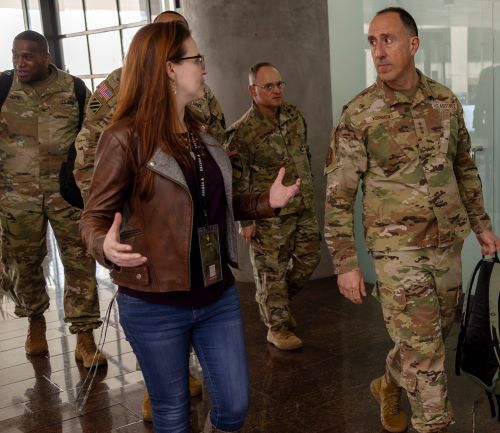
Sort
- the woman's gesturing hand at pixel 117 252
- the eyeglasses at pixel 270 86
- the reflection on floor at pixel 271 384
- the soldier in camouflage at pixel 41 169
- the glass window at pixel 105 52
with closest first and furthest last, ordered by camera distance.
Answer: the woman's gesturing hand at pixel 117 252 → the reflection on floor at pixel 271 384 → the soldier in camouflage at pixel 41 169 → the eyeglasses at pixel 270 86 → the glass window at pixel 105 52

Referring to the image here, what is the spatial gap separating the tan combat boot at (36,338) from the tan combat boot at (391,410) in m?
2.50

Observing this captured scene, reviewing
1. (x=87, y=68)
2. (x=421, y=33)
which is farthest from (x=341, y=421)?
(x=87, y=68)

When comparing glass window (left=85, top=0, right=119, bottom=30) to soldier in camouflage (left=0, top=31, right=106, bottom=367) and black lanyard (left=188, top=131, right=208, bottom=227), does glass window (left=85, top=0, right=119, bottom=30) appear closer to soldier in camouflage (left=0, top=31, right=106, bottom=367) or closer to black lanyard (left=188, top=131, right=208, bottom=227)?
soldier in camouflage (left=0, top=31, right=106, bottom=367)

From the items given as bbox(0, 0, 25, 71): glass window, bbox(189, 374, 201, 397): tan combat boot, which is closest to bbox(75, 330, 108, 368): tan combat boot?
bbox(189, 374, 201, 397): tan combat boot

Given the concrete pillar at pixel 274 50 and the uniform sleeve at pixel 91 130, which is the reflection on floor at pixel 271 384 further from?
the concrete pillar at pixel 274 50

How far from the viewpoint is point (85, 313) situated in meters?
4.32

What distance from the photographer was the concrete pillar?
18.7ft

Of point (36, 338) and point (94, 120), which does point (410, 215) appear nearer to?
point (94, 120)

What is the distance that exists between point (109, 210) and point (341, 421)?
5.95ft

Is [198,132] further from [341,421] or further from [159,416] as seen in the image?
[341,421]

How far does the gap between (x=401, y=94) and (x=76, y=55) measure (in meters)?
10.1

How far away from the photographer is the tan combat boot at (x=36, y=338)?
4645 millimetres

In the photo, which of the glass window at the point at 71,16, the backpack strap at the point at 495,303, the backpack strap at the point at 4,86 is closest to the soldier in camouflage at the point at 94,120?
the backpack strap at the point at 4,86

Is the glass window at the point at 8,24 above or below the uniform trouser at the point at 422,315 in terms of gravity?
above
